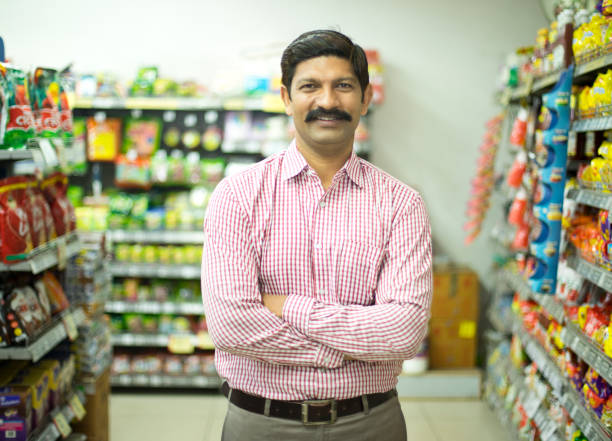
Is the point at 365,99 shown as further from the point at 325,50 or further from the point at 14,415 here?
the point at 14,415

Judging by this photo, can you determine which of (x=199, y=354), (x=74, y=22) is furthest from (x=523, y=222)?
(x=74, y=22)

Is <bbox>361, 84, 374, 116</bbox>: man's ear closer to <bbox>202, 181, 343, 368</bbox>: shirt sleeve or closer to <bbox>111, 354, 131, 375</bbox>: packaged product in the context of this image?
<bbox>202, 181, 343, 368</bbox>: shirt sleeve

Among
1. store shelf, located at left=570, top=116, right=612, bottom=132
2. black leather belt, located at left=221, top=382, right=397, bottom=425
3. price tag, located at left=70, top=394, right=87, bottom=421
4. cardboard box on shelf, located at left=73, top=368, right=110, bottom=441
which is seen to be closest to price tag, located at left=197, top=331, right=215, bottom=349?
cardboard box on shelf, located at left=73, top=368, right=110, bottom=441

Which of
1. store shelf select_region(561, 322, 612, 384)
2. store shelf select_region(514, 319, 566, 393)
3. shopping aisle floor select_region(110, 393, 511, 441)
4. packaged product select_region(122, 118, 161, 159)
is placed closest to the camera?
store shelf select_region(561, 322, 612, 384)

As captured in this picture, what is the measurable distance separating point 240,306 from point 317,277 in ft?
0.82

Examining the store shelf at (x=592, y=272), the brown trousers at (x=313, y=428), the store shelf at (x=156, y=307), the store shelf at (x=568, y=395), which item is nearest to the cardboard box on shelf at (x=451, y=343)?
the store shelf at (x=568, y=395)

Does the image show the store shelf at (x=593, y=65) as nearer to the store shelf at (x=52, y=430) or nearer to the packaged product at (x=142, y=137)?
the store shelf at (x=52, y=430)

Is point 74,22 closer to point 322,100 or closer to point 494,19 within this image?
point 494,19

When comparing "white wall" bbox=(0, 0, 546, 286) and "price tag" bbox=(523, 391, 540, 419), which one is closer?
"price tag" bbox=(523, 391, 540, 419)

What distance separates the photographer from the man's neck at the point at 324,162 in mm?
1871

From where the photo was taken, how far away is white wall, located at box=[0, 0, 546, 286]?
5.14 metres

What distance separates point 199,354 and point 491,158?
112 inches

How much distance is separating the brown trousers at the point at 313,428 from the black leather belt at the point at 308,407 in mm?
15

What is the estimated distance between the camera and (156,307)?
15.9 feet
